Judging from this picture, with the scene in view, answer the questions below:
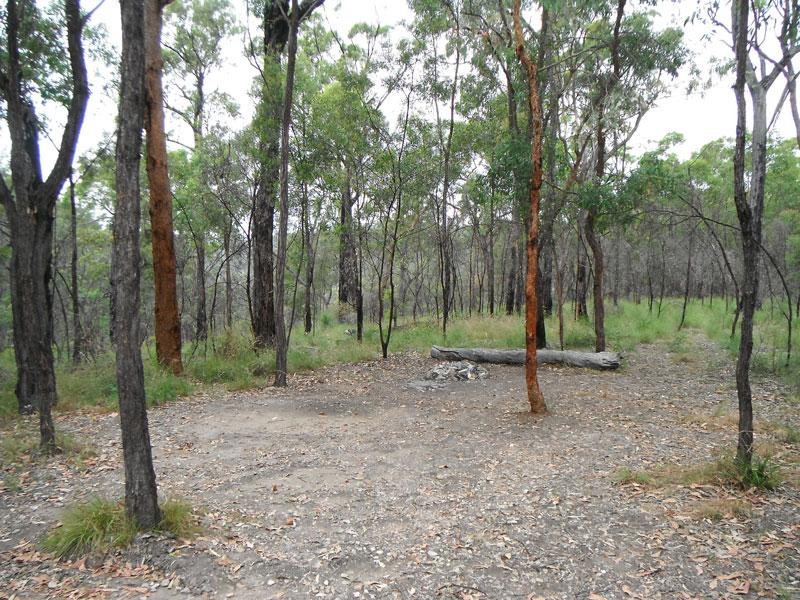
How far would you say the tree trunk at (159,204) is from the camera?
8938mm

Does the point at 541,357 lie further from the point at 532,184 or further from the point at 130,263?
the point at 130,263

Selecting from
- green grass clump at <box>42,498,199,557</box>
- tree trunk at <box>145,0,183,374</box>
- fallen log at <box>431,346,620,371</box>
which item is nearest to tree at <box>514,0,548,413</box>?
fallen log at <box>431,346,620,371</box>

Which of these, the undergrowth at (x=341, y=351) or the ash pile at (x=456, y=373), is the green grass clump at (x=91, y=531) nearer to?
the undergrowth at (x=341, y=351)

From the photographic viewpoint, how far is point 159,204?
9109 millimetres

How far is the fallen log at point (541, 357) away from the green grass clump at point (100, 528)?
853cm

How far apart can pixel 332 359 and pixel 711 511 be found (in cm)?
919

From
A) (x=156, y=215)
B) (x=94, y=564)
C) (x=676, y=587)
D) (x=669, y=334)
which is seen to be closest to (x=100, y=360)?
(x=156, y=215)

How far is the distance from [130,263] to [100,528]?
1.98 m

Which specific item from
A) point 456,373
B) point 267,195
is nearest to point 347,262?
point 267,195

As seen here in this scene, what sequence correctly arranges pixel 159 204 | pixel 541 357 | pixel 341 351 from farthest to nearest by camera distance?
pixel 341 351, pixel 541 357, pixel 159 204

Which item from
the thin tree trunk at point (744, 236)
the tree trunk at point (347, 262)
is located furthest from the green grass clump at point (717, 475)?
the tree trunk at point (347, 262)

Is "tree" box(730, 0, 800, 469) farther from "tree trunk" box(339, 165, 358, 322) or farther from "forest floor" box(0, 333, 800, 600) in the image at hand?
"tree trunk" box(339, 165, 358, 322)

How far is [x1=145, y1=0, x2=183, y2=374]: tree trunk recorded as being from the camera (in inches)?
352

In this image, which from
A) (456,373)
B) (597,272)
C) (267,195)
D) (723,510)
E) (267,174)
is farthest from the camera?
(267,195)
